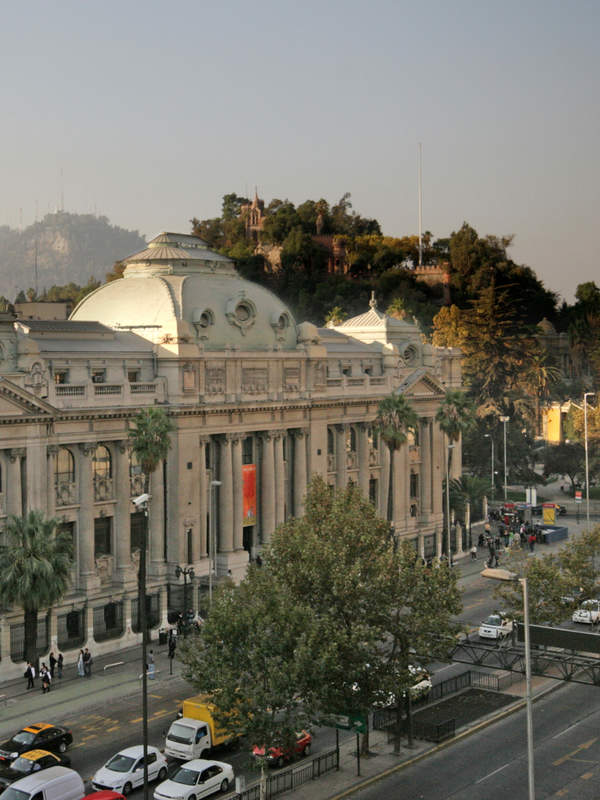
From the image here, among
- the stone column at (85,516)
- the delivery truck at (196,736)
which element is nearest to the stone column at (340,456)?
the stone column at (85,516)

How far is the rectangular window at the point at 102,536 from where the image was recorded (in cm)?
6494

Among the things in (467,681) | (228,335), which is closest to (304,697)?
(467,681)

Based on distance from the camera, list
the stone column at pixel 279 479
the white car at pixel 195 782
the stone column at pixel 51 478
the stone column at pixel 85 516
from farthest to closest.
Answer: the stone column at pixel 279 479
the stone column at pixel 85 516
the stone column at pixel 51 478
the white car at pixel 195 782

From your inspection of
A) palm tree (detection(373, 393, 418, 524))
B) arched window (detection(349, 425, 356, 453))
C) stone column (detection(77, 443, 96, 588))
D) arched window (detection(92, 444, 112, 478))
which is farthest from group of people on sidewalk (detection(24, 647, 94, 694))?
arched window (detection(349, 425, 356, 453))

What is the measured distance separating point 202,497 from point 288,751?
32447 mm

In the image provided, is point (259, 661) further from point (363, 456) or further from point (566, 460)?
point (566, 460)

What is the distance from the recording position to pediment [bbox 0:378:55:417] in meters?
57.5

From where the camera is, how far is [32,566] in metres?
54.2

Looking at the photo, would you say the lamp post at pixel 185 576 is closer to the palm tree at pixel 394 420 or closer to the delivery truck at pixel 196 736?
the delivery truck at pixel 196 736

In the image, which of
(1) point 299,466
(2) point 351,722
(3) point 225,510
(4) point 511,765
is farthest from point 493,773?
(1) point 299,466

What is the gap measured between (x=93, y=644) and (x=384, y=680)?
2527cm

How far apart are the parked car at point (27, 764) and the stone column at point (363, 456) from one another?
4676 centimetres

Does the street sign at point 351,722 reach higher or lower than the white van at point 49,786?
higher

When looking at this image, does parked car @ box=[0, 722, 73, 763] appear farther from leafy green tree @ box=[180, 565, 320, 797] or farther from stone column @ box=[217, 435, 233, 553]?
stone column @ box=[217, 435, 233, 553]
